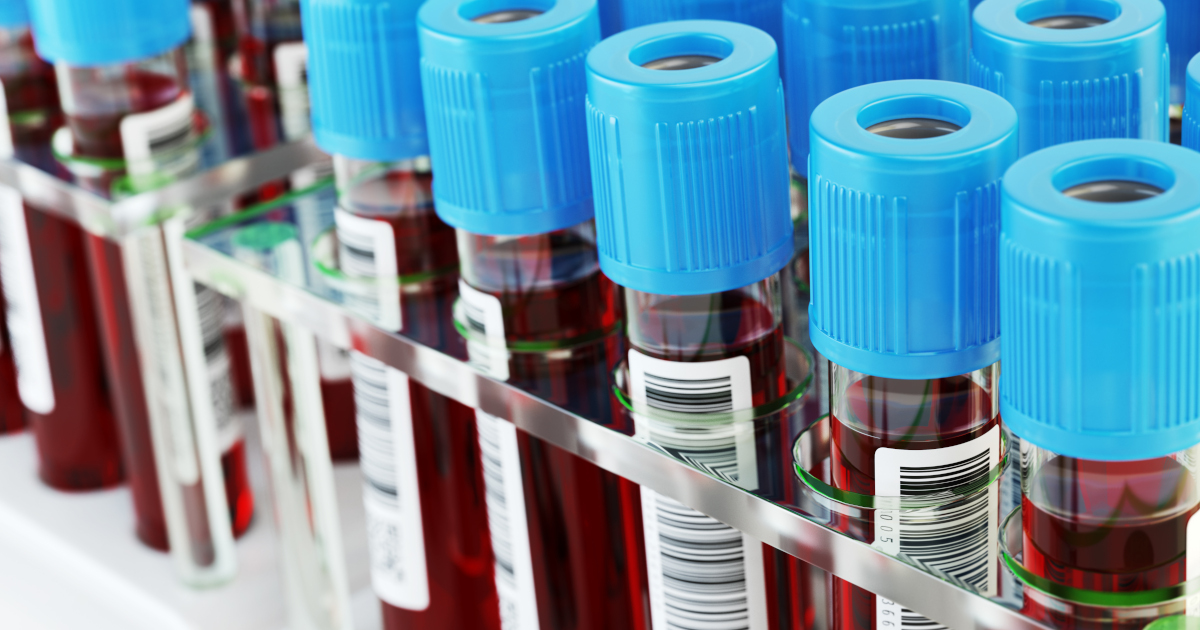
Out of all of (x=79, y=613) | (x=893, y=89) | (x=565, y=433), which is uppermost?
(x=893, y=89)

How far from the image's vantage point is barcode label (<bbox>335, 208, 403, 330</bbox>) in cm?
48

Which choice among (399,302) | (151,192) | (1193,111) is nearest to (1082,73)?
(1193,111)

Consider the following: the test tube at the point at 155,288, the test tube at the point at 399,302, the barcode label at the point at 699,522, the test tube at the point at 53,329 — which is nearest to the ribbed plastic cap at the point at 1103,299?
the barcode label at the point at 699,522

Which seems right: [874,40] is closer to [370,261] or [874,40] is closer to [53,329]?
[370,261]

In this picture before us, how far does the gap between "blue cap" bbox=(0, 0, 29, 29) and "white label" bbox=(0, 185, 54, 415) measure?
0.08 metres

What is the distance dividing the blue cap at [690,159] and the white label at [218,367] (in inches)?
10.7

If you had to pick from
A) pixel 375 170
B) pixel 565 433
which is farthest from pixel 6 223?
pixel 565 433

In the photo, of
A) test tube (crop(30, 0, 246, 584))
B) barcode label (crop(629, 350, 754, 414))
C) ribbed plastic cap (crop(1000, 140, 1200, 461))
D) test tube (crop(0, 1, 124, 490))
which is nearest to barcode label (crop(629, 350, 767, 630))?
barcode label (crop(629, 350, 754, 414))

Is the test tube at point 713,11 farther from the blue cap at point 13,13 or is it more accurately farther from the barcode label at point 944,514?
the blue cap at point 13,13

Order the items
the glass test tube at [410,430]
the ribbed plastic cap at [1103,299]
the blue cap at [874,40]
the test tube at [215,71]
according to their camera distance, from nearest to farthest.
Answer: the ribbed plastic cap at [1103,299], the blue cap at [874,40], the glass test tube at [410,430], the test tube at [215,71]

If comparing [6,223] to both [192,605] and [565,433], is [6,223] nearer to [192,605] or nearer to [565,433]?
[192,605]

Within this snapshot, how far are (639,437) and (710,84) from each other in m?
0.11

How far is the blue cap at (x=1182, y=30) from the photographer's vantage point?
1.38ft

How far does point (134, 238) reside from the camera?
0.56 meters
